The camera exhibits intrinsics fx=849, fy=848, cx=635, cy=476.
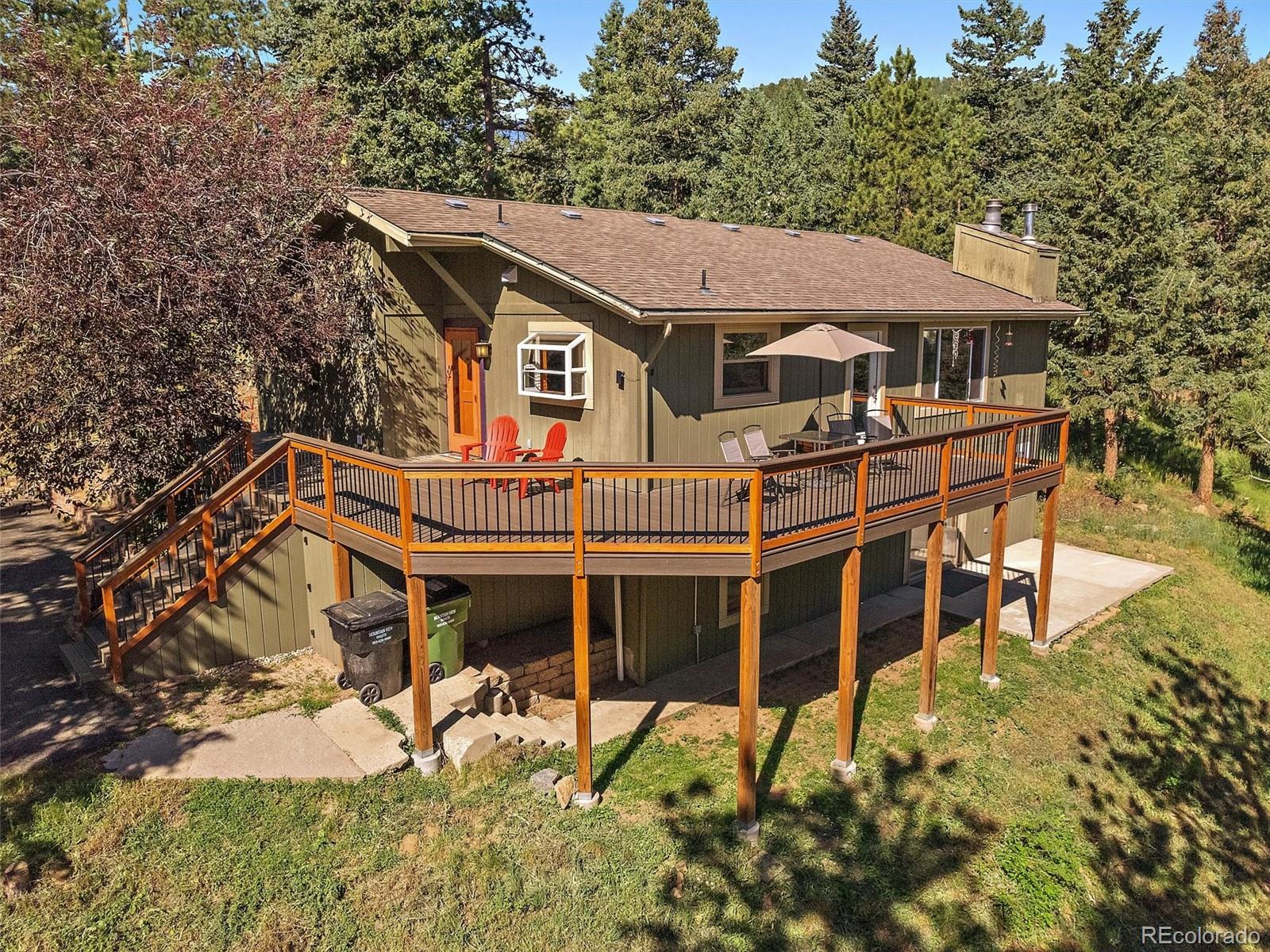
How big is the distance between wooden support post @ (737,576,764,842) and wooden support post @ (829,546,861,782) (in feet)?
3.82

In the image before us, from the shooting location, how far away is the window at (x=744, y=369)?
10.6 metres

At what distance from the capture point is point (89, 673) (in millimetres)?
9305

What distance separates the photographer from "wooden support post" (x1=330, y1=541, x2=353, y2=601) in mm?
9648

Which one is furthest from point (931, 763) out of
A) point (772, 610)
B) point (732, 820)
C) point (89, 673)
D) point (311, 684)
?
point (89, 673)

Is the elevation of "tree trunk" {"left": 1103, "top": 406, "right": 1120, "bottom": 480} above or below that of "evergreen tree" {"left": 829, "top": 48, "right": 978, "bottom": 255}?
below

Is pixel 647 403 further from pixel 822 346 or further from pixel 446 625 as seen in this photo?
pixel 446 625

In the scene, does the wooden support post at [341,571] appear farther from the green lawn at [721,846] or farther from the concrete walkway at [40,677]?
the green lawn at [721,846]

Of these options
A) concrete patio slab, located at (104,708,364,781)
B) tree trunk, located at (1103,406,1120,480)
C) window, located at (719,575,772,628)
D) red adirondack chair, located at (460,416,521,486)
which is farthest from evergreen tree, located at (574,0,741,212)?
concrete patio slab, located at (104,708,364,781)

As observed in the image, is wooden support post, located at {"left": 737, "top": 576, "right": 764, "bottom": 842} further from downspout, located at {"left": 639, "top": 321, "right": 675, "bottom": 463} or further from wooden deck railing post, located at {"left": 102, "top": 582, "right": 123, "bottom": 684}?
wooden deck railing post, located at {"left": 102, "top": 582, "right": 123, "bottom": 684}

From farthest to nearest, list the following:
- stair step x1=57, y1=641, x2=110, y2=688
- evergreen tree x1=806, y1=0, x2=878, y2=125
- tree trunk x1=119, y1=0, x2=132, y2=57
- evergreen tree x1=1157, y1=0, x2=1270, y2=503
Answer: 1. evergreen tree x1=806, y1=0, x2=878, y2=125
2. tree trunk x1=119, y1=0, x2=132, y2=57
3. evergreen tree x1=1157, y1=0, x2=1270, y2=503
4. stair step x1=57, y1=641, x2=110, y2=688

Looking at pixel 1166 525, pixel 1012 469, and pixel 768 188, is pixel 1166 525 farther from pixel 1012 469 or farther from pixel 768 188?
pixel 768 188

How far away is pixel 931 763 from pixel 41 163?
42.9ft

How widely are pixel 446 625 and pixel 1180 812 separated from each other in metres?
8.24

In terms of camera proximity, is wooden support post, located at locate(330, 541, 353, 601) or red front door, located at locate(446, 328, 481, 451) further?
red front door, located at locate(446, 328, 481, 451)
